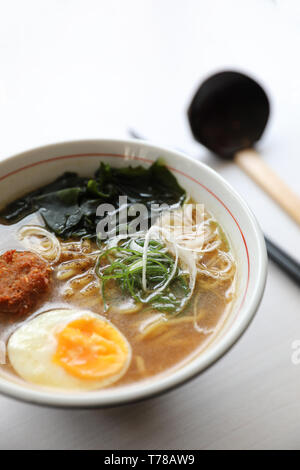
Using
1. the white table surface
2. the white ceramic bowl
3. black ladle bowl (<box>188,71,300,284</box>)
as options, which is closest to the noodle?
the white ceramic bowl

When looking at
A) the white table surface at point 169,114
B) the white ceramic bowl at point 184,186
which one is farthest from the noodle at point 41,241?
the white table surface at point 169,114

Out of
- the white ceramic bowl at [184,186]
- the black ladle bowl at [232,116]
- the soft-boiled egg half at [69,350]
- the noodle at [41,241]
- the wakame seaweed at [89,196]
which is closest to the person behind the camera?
the white ceramic bowl at [184,186]

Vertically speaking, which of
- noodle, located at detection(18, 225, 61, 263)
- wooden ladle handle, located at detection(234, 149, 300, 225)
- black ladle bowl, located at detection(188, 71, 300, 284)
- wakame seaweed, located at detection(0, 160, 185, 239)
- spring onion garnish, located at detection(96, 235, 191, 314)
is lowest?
spring onion garnish, located at detection(96, 235, 191, 314)

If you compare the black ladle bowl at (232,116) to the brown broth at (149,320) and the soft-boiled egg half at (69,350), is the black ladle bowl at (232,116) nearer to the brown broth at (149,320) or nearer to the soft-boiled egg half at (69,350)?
the brown broth at (149,320)

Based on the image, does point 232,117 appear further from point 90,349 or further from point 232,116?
point 90,349

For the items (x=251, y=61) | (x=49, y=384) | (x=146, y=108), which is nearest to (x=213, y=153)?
(x=146, y=108)

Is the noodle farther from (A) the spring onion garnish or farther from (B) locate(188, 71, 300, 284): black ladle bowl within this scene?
(B) locate(188, 71, 300, 284): black ladle bowl

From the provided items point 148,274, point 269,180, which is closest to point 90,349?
point 148,274
